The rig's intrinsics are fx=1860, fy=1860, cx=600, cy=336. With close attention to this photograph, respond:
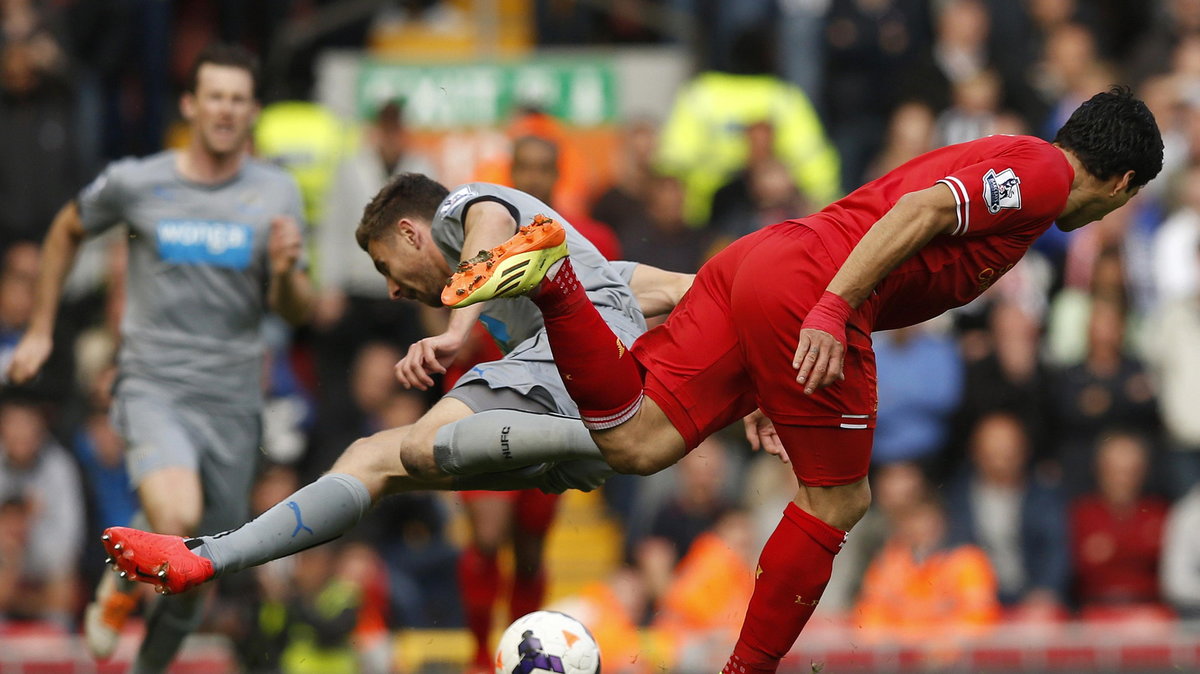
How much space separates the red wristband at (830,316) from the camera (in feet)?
21.0

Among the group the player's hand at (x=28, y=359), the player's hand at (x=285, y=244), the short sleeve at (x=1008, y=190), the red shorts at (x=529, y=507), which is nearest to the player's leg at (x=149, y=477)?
the player's hand at (x=28, y=359)

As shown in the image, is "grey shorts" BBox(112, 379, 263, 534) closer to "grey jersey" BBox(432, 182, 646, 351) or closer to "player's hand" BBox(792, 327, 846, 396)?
"grey jersey" BBox(432, 182, 646, 351)

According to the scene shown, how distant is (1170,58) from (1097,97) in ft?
25.0

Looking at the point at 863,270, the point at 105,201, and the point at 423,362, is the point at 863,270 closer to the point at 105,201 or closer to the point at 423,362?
the point at 423,362

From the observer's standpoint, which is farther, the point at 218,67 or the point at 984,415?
the point at 984,415

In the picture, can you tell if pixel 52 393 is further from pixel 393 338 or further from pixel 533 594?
pixel 533 594

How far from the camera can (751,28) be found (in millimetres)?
14180

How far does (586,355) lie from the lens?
660 cm

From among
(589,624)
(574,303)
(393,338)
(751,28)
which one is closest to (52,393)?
(393,338)

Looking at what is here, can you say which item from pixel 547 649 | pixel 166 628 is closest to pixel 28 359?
pixel 166 628

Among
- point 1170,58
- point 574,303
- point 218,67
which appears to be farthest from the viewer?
point 1170,58

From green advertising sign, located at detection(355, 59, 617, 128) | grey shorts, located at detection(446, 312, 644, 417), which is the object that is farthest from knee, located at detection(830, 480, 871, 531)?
green advertising sign, located at detection(355, 59, 617, 128)

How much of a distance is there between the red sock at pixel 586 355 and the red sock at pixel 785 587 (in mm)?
733

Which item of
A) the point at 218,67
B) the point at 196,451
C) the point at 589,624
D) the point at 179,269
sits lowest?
the point at 589,624
